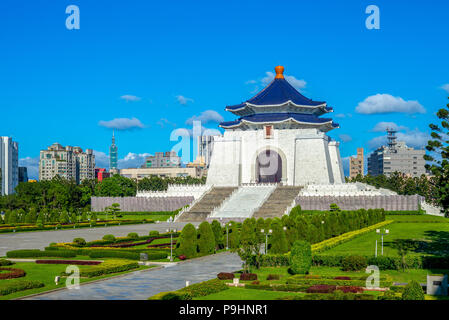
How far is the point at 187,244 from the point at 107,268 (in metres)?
5.86

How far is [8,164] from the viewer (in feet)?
414

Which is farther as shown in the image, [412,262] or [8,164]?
[8,164]

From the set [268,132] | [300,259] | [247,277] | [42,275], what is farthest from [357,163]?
[42,275]

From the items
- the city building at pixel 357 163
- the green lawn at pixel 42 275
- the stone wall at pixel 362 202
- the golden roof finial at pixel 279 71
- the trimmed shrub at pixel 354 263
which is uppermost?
the golden roof finial at pixel 279 71

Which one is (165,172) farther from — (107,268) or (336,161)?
(107,268)

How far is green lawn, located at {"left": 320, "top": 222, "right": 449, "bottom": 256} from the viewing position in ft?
80.1

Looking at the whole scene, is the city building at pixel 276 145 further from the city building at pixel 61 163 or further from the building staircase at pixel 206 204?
the city building at pixel 61 163

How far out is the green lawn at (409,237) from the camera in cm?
2441

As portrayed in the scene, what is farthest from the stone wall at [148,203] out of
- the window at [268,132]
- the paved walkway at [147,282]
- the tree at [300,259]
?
the tree at [300,259]

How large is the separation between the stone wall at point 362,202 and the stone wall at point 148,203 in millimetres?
11851

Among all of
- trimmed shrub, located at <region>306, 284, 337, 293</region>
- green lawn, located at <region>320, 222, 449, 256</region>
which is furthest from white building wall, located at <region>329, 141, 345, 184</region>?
trimmed shrub, located at <region>306, 284, 337, 293</region>

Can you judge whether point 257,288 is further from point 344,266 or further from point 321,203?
point 321,203

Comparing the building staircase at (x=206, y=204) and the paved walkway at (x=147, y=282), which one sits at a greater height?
the building staircase at (x=206, y=204)

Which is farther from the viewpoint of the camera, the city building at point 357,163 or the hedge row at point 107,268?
the city building at point 357,163
